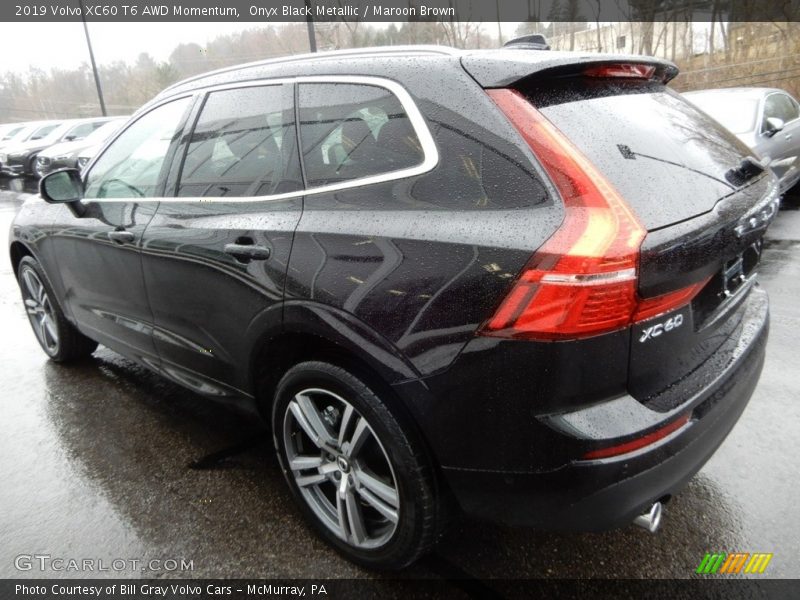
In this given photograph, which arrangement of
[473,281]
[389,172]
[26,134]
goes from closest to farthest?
1. [473,281]
2. [389,172]
3. [26,134]

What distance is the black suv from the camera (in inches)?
59.3

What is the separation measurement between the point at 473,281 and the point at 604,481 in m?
0.65

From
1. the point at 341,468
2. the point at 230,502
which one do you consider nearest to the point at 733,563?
the point at 341,468

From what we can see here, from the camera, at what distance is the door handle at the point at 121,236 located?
282 cm

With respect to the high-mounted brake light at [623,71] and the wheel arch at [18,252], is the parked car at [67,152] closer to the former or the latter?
the wheel arch at [18,252]

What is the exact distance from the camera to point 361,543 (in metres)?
2.09

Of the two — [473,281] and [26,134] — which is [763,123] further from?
[26,134]

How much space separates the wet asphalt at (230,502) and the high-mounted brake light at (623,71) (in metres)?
1.70

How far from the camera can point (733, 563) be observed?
2.03 metres

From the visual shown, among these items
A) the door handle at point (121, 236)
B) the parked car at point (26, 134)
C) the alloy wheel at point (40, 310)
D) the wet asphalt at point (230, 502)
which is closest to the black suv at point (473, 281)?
the wet asphalt at point (230, 502)

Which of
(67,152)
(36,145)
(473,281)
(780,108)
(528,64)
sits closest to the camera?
(473,281)

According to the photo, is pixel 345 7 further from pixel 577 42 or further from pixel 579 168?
pixel 577 42

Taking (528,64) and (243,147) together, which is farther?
(243,147)

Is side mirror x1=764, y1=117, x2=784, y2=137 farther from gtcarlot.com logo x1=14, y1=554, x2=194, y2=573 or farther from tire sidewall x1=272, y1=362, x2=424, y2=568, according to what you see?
gtcarlot.com logo x1=14, y1=554, x2=194, y2=573
